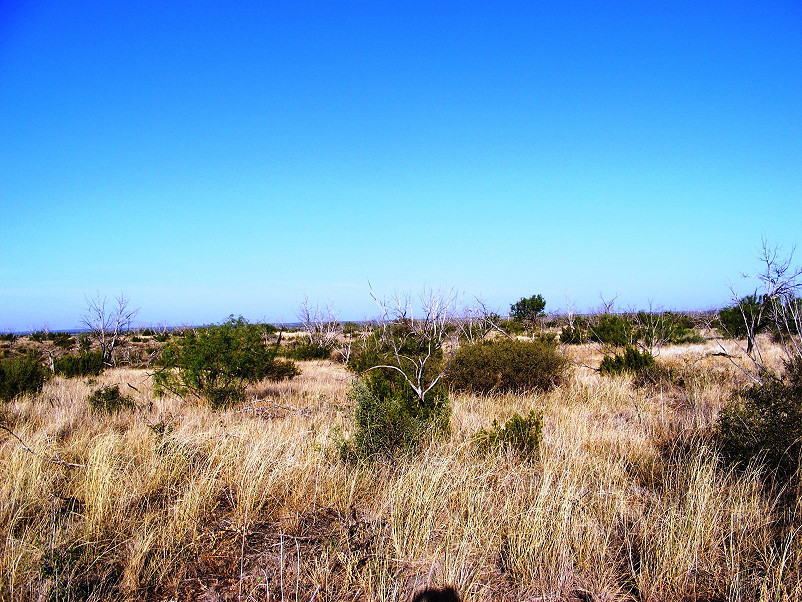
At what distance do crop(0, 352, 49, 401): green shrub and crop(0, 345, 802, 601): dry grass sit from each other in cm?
595

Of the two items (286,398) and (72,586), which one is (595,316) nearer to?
(286,398)

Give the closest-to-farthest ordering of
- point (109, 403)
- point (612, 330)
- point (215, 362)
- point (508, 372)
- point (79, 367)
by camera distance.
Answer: point (109, 403), point (215, 362), point (508, 372), point (79, 367), point (612, 330)

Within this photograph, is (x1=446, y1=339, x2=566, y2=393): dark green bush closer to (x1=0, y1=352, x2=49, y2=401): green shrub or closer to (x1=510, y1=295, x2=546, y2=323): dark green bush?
(x1=0, y1=352, x2=49, y2=401): green shrub

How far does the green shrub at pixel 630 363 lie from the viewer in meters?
11.4

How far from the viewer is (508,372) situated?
10.3 meters

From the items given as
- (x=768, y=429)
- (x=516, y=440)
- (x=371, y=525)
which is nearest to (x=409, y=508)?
(x=371, y=525)

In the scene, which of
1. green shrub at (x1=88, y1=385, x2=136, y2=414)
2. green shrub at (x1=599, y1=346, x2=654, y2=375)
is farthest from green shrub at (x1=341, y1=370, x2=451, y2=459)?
green shrub at (x1=599, y1=346, x2=654, y2=375)

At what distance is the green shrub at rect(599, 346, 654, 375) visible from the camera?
11375 millimetres

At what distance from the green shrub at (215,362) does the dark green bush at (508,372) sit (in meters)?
4.64

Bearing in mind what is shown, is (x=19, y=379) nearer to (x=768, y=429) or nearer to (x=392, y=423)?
(x=392, y=423)

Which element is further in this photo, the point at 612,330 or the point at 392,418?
the point at 612,330

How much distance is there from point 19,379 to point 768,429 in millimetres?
13442

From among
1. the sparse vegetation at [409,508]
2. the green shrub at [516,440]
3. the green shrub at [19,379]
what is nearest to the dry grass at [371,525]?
the sparse vegetation at [409,508]

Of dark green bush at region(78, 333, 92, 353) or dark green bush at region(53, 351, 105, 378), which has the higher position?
dark green bush at region(78, 333, 92, 353)
